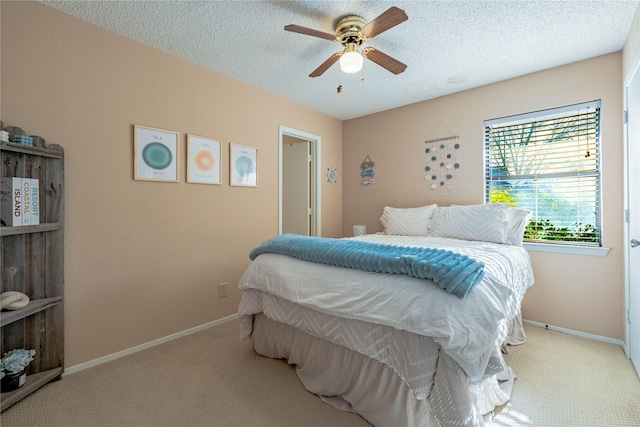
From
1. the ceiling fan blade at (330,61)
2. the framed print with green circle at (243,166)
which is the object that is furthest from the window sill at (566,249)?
the framed print with green circle at (243,166)

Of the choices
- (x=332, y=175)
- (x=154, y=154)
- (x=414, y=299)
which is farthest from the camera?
(x=332, y=175)

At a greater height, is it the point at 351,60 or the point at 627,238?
the point at 351,60

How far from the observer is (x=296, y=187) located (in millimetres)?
4109

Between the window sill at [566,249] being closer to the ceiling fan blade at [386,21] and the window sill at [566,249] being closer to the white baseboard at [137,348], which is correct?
the ceiling fan blade at [386,21]

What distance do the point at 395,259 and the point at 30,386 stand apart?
7.20 feet

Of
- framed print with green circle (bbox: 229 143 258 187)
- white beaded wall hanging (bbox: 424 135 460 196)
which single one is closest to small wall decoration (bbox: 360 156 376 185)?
white beaded wall hanging (bbox: 424 135 460 196)

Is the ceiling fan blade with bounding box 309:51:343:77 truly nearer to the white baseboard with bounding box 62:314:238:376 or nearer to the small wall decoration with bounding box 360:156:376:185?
the small wall decoration with bounding box 360:156:376:185

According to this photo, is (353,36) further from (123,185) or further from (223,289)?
(223,289)

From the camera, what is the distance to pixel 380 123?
3.88 meters

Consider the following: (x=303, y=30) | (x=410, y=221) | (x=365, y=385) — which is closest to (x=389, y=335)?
(x=365, y=385)

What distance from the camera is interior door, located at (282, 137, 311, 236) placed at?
3.97 meters

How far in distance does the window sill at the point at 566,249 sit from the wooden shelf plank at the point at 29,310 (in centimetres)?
374

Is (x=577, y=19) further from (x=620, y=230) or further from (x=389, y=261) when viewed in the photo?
(x=389, y=261)

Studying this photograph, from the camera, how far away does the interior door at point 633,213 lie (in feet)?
6.24
